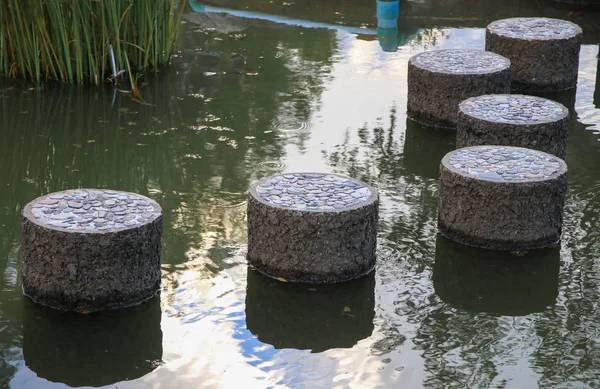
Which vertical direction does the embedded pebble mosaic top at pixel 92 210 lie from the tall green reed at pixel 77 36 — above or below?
below

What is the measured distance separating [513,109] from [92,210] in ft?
9.24

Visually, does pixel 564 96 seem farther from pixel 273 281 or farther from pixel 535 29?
pixel 273 281

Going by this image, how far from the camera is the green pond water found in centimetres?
404

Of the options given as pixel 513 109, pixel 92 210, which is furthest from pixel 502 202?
pixel 92 210

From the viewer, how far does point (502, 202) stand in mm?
4953

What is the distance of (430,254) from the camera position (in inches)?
199

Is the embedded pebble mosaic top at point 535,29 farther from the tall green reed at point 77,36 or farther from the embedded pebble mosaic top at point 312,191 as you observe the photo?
the embedded pebble mosaic top at point 312,191

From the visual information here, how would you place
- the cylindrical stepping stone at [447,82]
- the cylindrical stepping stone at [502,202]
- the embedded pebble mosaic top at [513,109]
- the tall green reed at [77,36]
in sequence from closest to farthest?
the cylindrical stepping stone at [502,202] → the embedded pebble mosaic top at [513,109] → the cylindrical stepping stone at [447,82] → the tall green reed at [77,36]

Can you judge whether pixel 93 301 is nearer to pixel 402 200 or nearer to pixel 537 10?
pixel 402 200

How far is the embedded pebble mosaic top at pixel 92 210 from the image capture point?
434cm

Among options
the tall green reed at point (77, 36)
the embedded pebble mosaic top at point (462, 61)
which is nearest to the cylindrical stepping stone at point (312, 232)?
the embedded pebble mosaic top at point (462, 61)

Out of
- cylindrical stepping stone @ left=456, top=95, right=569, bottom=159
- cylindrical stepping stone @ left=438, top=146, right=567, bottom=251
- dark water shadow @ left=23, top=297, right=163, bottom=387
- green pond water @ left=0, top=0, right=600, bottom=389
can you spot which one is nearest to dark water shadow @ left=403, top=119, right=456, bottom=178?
green pond water @ left=0, top=0, right=600, bottom=389

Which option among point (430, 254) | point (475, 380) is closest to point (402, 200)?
point (430, 254)

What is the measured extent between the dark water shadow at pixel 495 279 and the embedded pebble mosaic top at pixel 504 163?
386 mm
